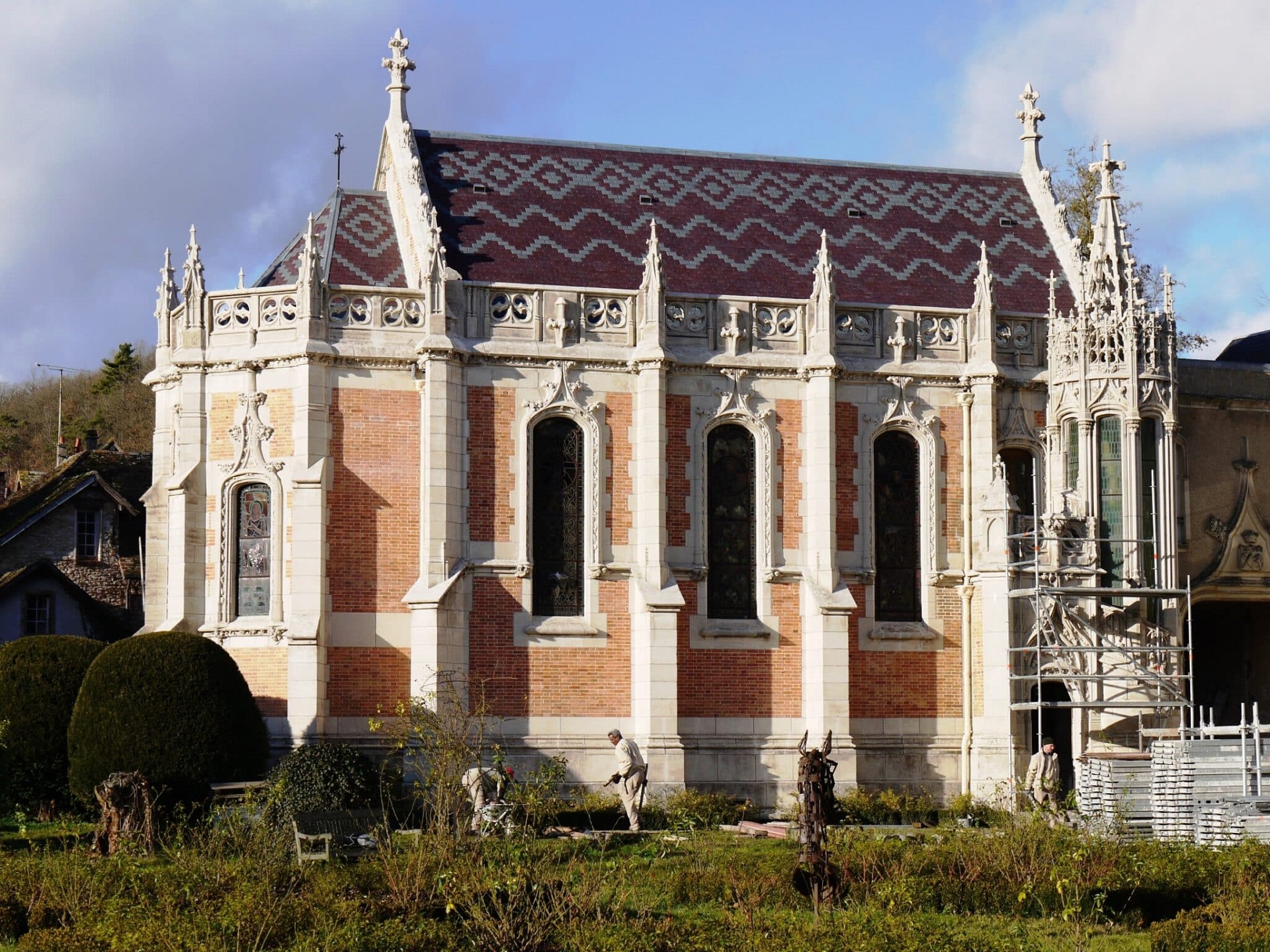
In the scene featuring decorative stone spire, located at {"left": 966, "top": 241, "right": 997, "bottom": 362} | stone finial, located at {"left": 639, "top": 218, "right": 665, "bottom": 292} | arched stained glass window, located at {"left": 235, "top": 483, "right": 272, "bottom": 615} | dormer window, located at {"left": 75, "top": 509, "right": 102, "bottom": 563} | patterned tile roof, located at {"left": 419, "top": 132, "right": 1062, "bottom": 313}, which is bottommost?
arched stained glass window, located at {"left": 235, "top": 483, "right": 272, "bottom": 615}

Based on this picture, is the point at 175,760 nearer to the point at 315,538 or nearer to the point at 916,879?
the point at 315,538

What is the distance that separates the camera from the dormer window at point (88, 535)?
1997 inches

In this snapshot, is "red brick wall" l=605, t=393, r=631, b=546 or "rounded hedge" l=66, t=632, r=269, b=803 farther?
"red brick wall" l=605, t=393, r=631, b=546

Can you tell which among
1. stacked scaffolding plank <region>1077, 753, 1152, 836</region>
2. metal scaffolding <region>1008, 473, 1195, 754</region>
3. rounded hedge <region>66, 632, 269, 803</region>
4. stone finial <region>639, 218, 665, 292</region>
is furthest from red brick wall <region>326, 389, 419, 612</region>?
stacked scaffolding plank <region>1077, 753, 1152, 836</region>

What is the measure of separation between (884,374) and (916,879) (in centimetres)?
1721

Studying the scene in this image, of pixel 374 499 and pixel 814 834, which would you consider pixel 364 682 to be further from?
pixel 814 834

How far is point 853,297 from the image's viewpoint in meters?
38.5

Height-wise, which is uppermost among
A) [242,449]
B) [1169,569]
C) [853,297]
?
[853,297]

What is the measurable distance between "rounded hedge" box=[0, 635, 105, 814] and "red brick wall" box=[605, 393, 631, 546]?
971 cm

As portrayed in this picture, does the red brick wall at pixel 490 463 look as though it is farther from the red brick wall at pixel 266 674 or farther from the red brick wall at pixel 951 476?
the red brick wall at pixel 951 476

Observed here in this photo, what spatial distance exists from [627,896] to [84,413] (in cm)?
6309

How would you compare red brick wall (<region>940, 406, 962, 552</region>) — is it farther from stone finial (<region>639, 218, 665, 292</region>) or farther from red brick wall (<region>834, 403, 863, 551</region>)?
stone finial (<region>639, 218, 665, 292</region>)

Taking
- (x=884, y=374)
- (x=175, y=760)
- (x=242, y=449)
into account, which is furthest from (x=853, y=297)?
(x=175, y=760)

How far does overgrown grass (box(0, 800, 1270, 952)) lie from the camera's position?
58.0ft
